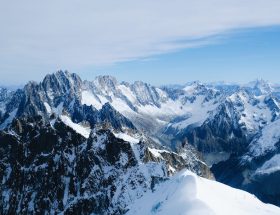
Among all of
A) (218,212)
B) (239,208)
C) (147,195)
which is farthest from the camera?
(147,195)

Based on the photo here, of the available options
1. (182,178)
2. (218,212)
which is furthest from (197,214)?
(182,178)

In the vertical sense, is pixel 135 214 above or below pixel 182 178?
→ below

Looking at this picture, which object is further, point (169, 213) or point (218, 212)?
point (169, 213)

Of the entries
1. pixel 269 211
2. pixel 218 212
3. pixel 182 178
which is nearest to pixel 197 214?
pixel 218 212

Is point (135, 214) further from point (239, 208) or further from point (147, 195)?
point (239, 208)

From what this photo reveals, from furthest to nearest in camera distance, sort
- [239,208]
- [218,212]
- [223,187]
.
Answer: [223,187]
[239,208]
[218,212]

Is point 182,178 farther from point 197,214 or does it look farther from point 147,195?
point 197,214
